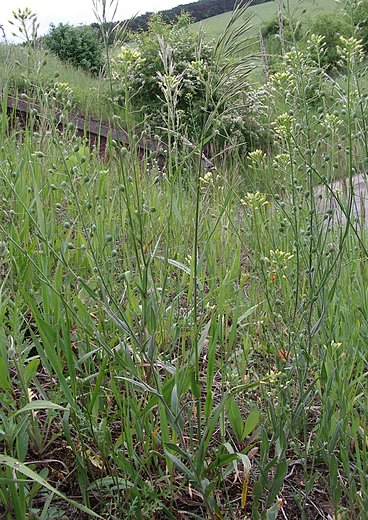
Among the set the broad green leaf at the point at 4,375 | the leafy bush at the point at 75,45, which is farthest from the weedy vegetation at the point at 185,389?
the leafy bush at the point at 75,45

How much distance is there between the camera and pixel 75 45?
1416 centimetres

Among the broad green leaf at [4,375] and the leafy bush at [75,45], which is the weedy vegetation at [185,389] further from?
the leafy bush at [75,45]

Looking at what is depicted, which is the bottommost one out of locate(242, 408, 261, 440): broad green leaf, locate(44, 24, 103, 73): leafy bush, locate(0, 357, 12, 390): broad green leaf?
locate(242, 408, 261, 440): broad green leaf

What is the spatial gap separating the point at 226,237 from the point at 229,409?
1374 millimetres

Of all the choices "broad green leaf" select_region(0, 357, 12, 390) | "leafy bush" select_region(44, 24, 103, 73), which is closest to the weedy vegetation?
"broad green leaf" select_region(0, 357, 12, 390)

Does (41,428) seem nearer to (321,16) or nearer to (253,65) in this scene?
(253,65)

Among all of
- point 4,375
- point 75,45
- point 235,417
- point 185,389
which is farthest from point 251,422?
point 75,45

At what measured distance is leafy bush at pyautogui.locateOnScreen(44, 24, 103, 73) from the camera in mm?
13977

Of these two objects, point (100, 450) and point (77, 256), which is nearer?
point (100, 450)

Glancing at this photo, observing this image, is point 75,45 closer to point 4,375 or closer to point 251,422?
point 4,375

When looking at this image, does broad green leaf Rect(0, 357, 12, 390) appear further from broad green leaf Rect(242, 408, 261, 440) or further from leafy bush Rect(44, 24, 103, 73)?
leafy bush Rect(44, 24, 103, 73)

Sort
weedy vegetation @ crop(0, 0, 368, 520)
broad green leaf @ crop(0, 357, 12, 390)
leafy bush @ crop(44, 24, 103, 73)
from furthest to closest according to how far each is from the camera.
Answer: leafy bush @ crop(44, 24, 103, 73)
broad green leaf @ crop(0, 357, 12, 390)
weedy vegetation @ crop(0, 0, 368, 520)

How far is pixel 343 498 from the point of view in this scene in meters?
1.53

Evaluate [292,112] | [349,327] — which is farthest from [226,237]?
[292,112]
